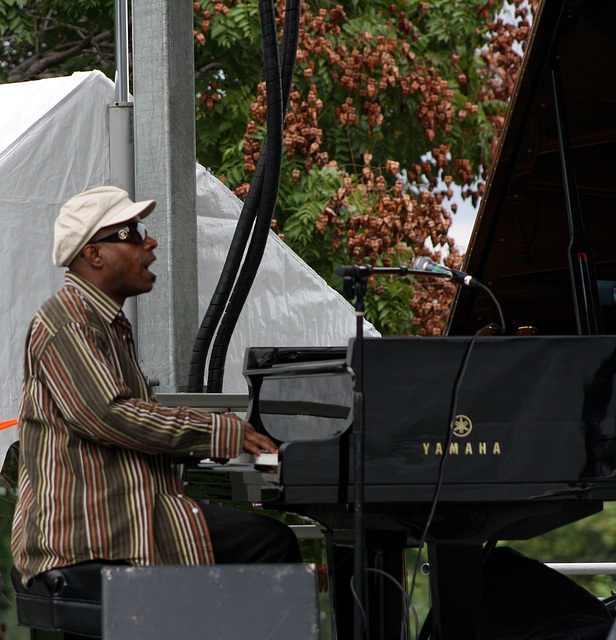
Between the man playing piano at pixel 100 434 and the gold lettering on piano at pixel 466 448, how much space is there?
16.7 inches

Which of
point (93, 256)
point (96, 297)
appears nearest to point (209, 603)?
point (96, 297)

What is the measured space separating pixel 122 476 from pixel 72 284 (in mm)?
530

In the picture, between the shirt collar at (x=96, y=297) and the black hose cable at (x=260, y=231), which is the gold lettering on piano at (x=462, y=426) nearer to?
the shirt collar at (x=96, y=297)

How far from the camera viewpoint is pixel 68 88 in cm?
416

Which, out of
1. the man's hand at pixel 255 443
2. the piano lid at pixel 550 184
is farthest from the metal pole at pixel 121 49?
the man's hand at pixel 255 443

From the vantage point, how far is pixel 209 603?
2264 millimetres

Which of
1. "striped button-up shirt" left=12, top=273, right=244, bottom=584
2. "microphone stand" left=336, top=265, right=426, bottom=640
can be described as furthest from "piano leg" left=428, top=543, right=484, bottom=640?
"striped button-up shirt" left=12, top=273, right=244, bottom=584

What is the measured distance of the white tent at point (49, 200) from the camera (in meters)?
3.91

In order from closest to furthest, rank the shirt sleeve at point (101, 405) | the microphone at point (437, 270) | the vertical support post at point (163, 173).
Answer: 1. the shirt sleeve at point (101, 405)
2. the microphone at point (437, 270)
3. the vertical support post at point (163, 173)

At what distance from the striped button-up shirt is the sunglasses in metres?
0.16

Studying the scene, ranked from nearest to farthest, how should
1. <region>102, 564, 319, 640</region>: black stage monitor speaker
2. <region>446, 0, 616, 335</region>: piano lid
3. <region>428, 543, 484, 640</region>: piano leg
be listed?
<region>102, 564, 319, 640</region>: black stage monitor speaker → <region>428, 543, 484, 640</region>: piano leg → <region>446, 0, 616, 335</region>: piano lid

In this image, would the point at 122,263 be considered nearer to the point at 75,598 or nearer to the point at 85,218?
the point at 85,218

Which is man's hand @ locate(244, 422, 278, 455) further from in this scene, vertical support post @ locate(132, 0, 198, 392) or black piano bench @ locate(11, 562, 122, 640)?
vertical support post @ locate(132, 0, 198, 392)

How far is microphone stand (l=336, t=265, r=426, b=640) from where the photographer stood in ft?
7.87
